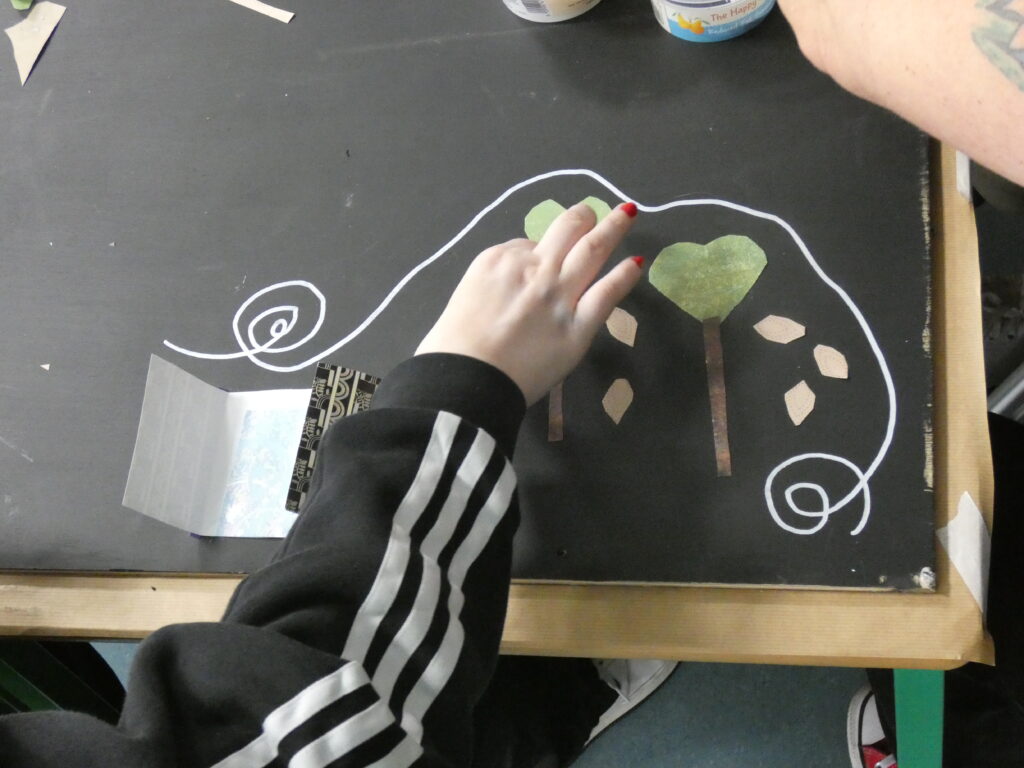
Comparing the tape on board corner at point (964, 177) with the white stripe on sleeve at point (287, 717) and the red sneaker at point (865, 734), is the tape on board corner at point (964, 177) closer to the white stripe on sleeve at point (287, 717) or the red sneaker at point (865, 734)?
the white stripe on sleeve at point (287, 717)

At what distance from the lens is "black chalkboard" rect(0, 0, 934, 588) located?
0.61 metres

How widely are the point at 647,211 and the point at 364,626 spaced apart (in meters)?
0.40

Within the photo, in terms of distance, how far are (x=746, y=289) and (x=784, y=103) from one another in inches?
6.5

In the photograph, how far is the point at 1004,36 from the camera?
423 mm

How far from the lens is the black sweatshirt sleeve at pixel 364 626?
1.60 ft

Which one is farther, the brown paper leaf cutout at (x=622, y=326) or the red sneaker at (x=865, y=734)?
the red sneaker at (x=865, y=734)

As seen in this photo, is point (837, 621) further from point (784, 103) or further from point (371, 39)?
point (371, 39)

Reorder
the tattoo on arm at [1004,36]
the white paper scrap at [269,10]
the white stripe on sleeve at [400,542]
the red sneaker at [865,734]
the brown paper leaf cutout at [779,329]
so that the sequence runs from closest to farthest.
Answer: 1. the tattoo on arm at [1004,36]
2. the white stripe on sleeve at [400,542]
3. the brown paper leaf cutout at [779,329]
4. the white paper scrap at [269,10]
5. the red sneaker at [865,734]

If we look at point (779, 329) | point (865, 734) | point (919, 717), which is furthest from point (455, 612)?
point (865, 734)

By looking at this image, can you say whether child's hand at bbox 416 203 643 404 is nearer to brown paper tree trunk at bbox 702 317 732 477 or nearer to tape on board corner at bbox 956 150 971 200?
brown paper tree trunk at bbox 702 317 732 477

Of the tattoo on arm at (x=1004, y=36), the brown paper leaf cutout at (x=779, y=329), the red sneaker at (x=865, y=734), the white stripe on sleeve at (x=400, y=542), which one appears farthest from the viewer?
the red sneaker at (x=865, y=734)

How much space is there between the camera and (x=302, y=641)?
515 mm

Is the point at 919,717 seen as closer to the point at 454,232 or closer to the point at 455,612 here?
the point at 455,612

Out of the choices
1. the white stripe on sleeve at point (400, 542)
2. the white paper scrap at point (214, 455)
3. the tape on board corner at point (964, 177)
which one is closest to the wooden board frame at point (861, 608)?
the tape on board corner at point (964, 177)
